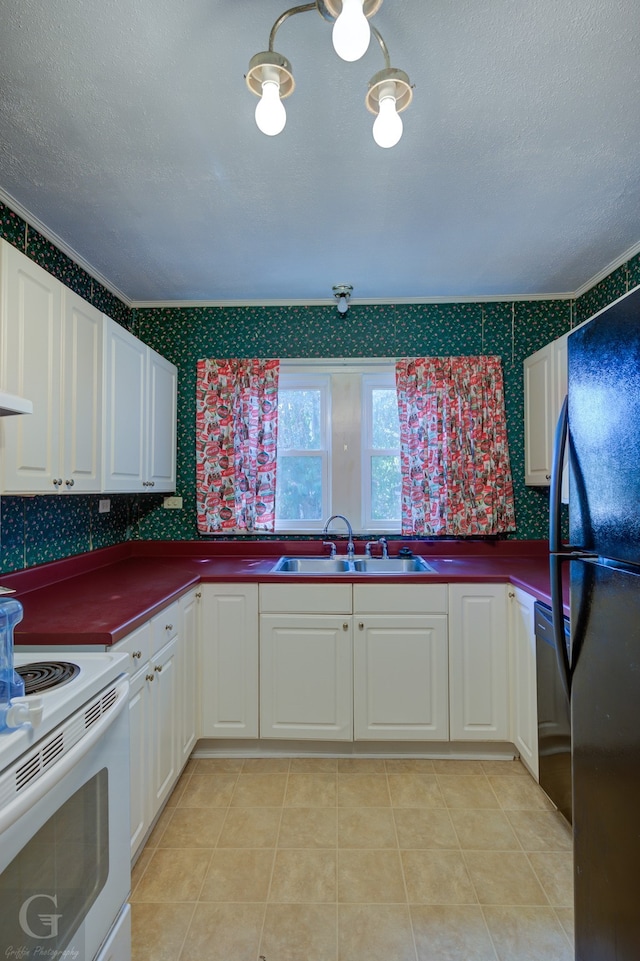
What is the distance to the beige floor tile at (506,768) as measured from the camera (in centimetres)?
210

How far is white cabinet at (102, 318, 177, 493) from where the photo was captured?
2084 mm

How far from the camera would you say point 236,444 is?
2.84 m

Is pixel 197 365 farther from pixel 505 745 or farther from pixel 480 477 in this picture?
pixel 505 745

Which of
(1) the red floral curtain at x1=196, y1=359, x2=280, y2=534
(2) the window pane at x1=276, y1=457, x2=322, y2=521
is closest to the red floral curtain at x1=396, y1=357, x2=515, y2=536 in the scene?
(2) the window pane at x1=276, y1=457, x2=322, y2=521

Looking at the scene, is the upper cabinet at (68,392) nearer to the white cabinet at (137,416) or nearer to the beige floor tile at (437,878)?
the white cabinet at (137,416)

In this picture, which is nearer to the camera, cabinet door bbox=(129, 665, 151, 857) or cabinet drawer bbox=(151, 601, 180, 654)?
cabinet door bbox=(129, 665, 151, 857)

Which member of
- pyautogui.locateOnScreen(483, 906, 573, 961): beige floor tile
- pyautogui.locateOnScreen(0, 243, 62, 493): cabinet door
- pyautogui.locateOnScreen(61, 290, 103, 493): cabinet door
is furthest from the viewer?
pyautogui.locateOnScreen(61, 290, 103, 493): cabinet door

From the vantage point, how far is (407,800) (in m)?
1.92

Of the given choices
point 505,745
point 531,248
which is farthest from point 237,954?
point 531,248

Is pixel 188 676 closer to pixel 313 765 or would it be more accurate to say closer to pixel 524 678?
pixel 313 765

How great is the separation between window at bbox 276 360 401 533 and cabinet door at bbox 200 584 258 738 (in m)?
0.81

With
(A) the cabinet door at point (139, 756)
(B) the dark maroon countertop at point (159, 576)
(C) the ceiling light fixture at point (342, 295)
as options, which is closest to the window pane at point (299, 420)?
(C) the ceiling light fixture at point (342, 295)

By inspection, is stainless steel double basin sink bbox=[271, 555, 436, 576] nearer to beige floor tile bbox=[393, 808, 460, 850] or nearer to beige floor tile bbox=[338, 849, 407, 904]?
beige floor tile bbox=[393, 808, 460, 850]

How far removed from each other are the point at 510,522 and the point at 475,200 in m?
1.80
